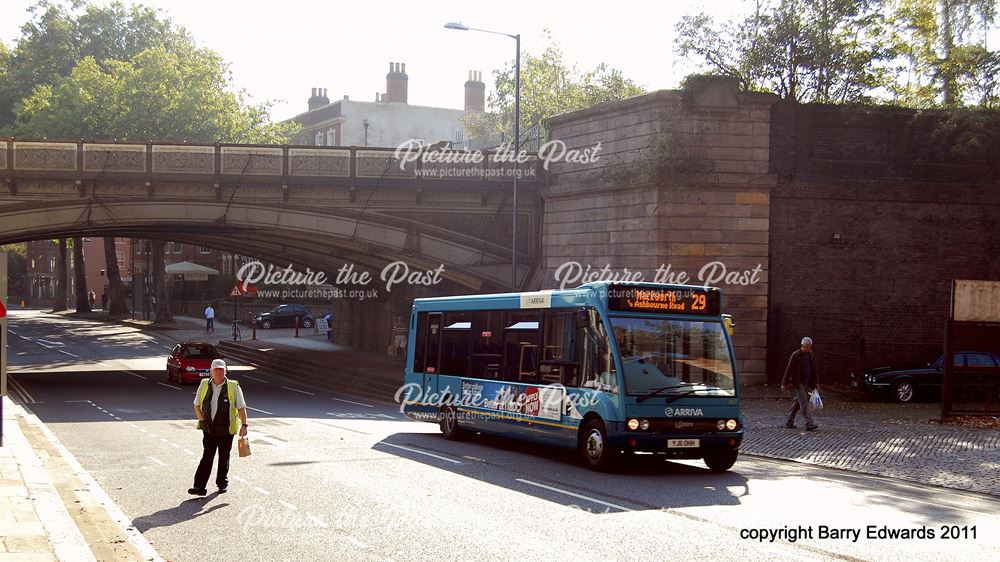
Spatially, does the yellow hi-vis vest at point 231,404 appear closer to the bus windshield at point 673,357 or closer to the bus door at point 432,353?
the bus windshield at point 673,357

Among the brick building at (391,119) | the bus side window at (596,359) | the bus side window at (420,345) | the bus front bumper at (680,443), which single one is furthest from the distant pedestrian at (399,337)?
the brick building at (391,119)

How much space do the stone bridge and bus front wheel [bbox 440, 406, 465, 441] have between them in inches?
626

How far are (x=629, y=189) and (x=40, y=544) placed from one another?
22445mm

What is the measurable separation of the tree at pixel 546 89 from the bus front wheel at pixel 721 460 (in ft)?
154

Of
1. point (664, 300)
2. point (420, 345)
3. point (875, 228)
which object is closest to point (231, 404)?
point (664, 300)

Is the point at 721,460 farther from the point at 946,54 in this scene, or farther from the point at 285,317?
the point at 285,317

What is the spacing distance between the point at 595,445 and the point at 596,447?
1.6 inches

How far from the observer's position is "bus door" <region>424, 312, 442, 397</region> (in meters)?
20.3

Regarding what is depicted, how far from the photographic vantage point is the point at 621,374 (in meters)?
14.6

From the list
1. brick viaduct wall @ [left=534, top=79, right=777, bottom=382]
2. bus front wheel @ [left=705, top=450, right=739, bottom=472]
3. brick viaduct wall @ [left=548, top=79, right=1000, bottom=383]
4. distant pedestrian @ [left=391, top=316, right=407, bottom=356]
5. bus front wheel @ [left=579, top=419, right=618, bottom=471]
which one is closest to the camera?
bus front wheel @ [left=579, top=419, right=618, bottom=471]

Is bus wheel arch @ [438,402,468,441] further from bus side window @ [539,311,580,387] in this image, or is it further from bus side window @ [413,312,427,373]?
bus side window @ [539,311,580,387]

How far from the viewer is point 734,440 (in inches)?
583

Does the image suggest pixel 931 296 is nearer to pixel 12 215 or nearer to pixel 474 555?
pixel 474 555

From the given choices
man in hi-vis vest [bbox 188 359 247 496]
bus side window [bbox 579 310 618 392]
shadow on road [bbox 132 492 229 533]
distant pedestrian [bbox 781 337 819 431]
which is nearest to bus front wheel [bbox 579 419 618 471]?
bus side window [bbox 579 310 618 392]
